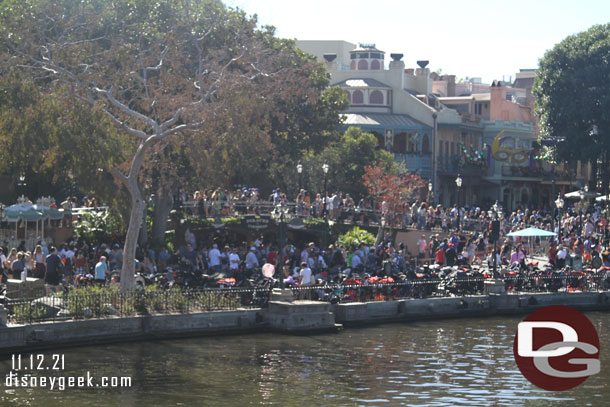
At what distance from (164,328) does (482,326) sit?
10.6m

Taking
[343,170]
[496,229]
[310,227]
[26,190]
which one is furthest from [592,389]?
[343,170]

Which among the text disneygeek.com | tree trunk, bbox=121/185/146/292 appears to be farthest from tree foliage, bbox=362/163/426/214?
the text disneygeek.com

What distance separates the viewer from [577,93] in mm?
64750

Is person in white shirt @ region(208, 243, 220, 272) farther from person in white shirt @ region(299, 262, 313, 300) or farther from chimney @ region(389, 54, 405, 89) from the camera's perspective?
chimney @ region(389, 54, 405, 89)

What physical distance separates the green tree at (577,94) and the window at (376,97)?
10524 mm

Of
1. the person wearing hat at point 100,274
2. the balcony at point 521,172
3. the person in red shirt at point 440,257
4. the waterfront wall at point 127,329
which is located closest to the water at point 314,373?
the waterfront wall at point 127,329

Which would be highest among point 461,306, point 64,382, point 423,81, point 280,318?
point 423,81

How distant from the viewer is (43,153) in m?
29.4

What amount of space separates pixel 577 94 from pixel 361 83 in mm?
14609

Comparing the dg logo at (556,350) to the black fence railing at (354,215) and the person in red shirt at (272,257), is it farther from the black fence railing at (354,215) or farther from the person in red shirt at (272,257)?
the black fence railing at (354,215)

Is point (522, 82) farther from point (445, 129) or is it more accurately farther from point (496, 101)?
point (445, 129)

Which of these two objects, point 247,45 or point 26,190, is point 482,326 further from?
point 26,190

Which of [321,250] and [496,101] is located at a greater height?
[496,101]

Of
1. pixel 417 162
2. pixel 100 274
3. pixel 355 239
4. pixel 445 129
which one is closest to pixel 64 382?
pixel 100 274
